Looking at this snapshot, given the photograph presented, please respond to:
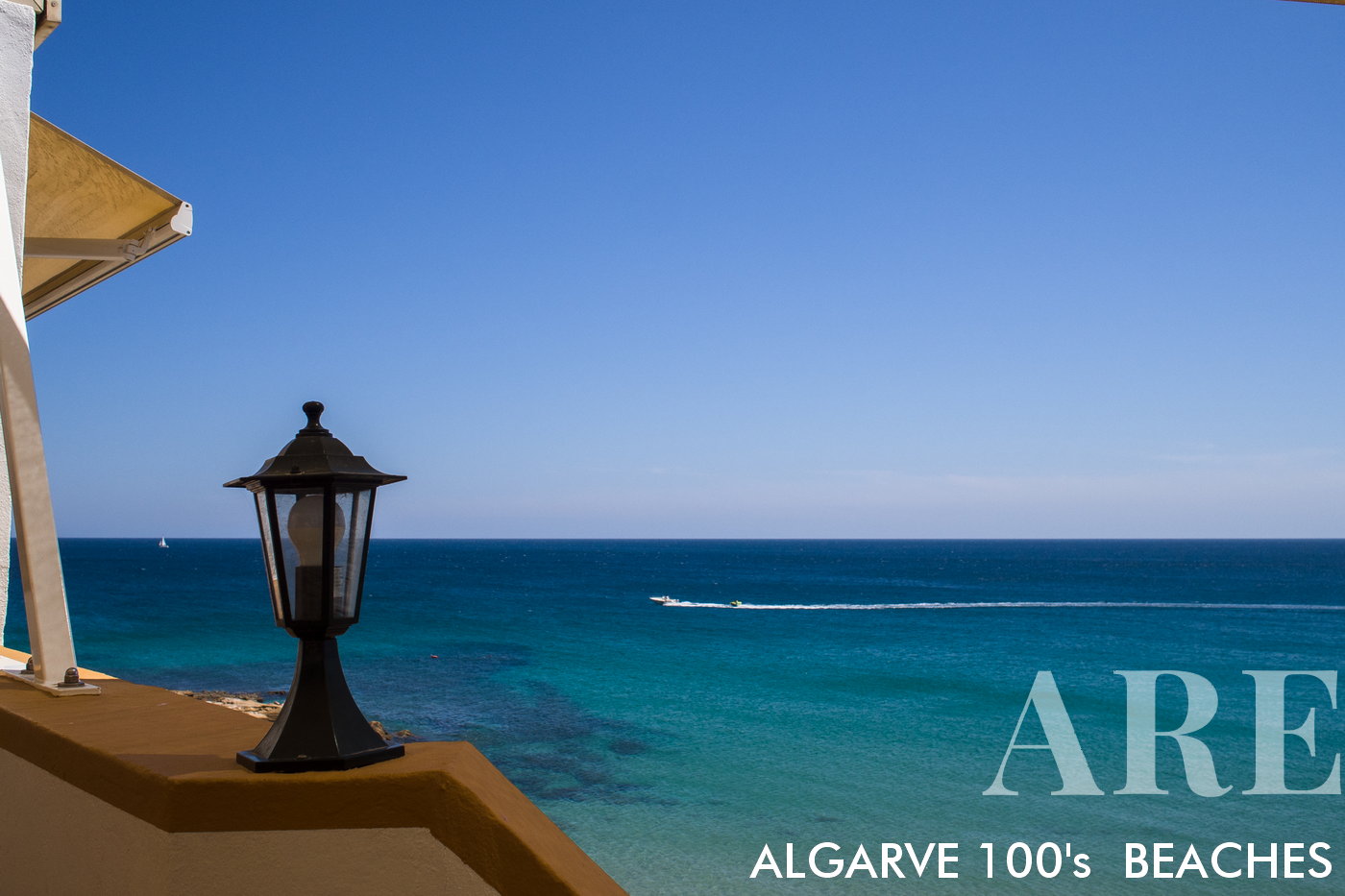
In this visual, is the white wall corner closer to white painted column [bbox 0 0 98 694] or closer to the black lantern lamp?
white painted column [bbox 0 0 98 694]

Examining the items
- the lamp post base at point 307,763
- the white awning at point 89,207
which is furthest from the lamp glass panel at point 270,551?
the white awning at point 89,207

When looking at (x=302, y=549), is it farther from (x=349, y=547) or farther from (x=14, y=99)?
(x=14, y=99)

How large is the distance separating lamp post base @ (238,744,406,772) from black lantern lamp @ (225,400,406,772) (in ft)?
0.06

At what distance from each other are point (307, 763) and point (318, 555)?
0.34 metres

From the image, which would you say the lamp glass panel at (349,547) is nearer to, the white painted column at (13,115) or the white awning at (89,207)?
the white painted column at (13,115)

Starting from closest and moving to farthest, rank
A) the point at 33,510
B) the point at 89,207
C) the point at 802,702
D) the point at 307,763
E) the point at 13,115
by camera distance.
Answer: the point at 307,763, the point at 33,510, the point at 13,115, the point at 89,207, the point at 802,702

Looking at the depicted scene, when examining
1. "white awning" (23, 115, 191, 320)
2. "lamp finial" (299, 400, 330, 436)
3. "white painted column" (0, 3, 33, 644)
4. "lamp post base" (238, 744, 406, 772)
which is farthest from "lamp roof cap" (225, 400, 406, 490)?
"white awning" (23, 115, 191, 320)

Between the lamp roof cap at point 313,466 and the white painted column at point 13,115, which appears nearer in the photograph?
the lamp roof cap at point 313,466

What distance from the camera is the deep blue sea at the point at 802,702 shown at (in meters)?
15.2

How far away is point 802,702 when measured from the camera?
26844 millimetres

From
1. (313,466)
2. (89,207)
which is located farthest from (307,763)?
(89,207)

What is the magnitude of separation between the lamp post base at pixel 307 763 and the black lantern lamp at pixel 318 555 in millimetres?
19

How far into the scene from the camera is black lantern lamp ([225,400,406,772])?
1.58 m

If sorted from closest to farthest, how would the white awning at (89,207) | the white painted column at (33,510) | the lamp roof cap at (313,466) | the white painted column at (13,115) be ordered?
the lamp roof cap at (313,466) < the white painted column at (33,510) < the white painted column at (13,115) < the white awning at (89,207)
